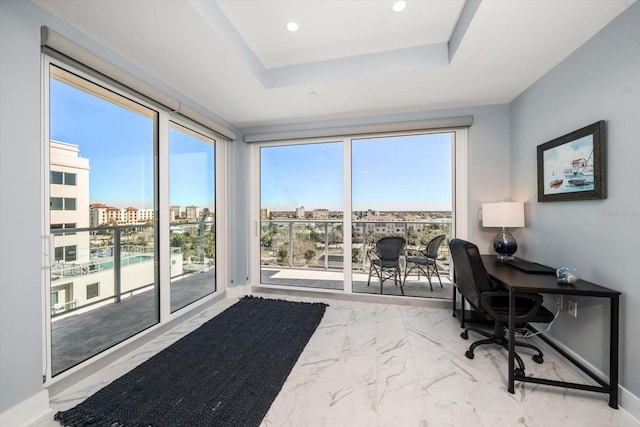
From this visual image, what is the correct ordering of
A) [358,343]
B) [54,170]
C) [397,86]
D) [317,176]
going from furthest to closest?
[317,176] < [397,86] < [358,343] < [54,170]

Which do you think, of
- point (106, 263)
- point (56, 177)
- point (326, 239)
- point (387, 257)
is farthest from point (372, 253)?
point (56, 177)

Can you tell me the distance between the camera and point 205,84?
2.42 m

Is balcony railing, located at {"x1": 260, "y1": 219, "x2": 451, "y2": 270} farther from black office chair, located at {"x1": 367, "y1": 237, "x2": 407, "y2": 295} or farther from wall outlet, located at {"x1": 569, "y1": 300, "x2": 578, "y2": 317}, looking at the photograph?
wall outlet, located at {"x1": 569, "y1": 300, "x2": 578, "y2": 317}

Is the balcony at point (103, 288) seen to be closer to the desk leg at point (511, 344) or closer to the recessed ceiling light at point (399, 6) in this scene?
the recessed ceiling light at point (399, 6)

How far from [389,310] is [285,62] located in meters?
3.01

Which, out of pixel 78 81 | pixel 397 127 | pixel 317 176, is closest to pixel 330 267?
pixel 317 176

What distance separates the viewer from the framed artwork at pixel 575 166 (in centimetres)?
168

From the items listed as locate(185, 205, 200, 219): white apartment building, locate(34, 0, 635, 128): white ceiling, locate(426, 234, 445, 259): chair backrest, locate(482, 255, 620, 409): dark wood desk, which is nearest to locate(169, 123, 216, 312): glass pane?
locate(185, 205, 200, 219): white apartment building

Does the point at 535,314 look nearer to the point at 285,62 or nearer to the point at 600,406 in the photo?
the point at 600,406

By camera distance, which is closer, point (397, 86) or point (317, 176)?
point (397, 86)

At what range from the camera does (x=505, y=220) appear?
2463 mm

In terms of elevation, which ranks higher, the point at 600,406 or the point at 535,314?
the point at 535,314

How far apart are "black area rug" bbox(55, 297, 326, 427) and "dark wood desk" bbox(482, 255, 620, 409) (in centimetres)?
168

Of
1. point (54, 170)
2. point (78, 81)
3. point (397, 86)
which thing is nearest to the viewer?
point (54, 170)
